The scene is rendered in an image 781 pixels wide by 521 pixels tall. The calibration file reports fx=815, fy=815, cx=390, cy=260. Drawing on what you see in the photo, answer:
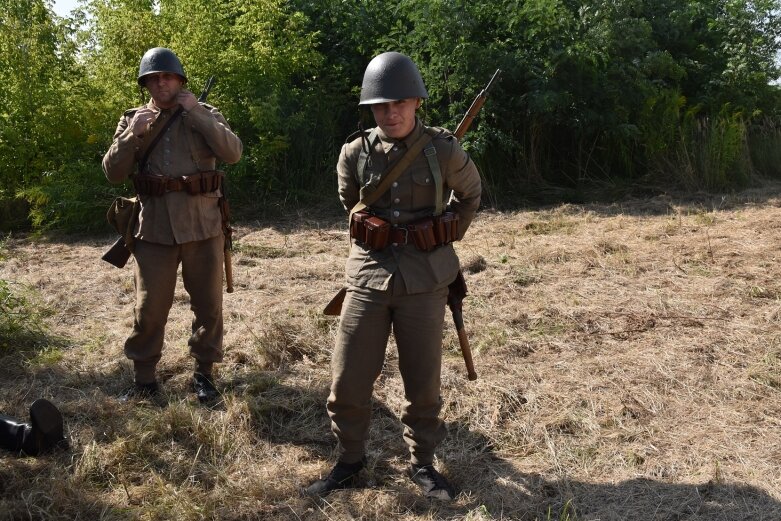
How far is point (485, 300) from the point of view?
620 centimetres

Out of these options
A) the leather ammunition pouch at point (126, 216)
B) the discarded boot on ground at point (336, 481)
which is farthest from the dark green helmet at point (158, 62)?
the discarded boot on ground at point (336, 481)

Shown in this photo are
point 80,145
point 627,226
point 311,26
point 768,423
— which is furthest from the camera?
point 311,26

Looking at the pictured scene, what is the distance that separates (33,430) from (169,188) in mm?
1400

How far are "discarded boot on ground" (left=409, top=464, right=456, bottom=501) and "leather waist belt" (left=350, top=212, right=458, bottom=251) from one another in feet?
3.35

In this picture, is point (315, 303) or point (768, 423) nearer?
point (768, 423)

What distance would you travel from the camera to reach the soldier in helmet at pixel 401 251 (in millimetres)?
3346

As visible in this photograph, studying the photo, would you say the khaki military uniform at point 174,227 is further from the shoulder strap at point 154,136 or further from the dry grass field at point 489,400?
the dry grass field at point 489,400

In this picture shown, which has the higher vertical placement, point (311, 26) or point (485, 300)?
point (311, 26)

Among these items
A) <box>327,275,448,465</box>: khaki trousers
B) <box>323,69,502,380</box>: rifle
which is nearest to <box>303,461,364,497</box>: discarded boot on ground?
<box>327,275,448,465</box>: khaki trousers

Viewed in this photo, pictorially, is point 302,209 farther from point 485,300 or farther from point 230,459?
point 230,459

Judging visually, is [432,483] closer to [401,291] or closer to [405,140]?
[401,291]

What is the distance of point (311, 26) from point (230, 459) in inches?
352

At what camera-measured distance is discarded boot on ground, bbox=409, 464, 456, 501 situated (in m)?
3.56

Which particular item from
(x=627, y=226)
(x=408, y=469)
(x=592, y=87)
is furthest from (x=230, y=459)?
(x=592, y=87)
